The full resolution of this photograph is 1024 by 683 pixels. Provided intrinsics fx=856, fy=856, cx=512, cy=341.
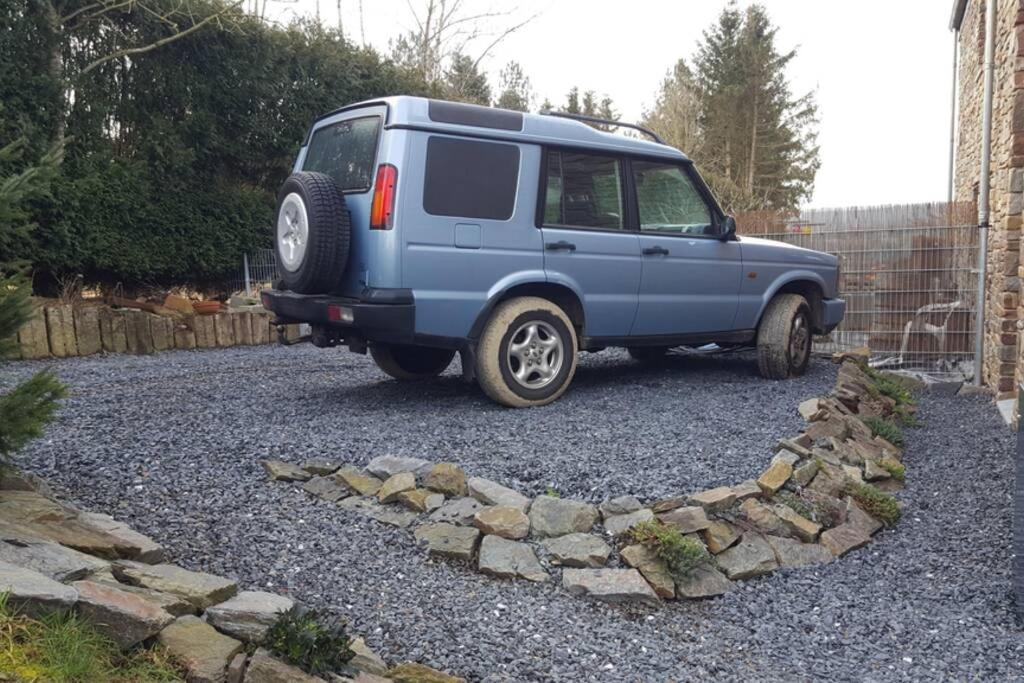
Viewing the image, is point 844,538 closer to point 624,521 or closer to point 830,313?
point 624,521

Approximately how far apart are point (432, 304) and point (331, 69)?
936 centimetres

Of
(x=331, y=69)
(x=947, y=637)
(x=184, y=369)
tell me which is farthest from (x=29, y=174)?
(x=331, y=69)

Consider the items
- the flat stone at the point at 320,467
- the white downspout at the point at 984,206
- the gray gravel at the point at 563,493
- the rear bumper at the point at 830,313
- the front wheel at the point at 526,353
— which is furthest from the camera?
the white downspout at the point at 984,206

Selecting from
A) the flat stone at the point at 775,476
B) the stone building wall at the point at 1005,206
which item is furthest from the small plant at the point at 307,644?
the stone building wall at the point at 1005,206

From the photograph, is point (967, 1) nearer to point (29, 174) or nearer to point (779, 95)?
point (29, 174)

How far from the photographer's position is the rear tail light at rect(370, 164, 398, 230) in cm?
545

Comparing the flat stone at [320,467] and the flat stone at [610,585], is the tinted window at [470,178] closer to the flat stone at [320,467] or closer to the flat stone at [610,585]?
the flat stone at [320,467]

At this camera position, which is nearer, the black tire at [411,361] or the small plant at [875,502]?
the small plant at [875,502]

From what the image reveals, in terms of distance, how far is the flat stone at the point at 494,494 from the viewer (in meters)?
4.16

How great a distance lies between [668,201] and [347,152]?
2614 mm

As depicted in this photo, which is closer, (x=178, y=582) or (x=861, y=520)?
(x=178, y=582)

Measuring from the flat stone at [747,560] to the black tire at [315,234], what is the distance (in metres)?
3.05

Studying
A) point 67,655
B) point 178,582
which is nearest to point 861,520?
point 178,582

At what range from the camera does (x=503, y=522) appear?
3986mm
